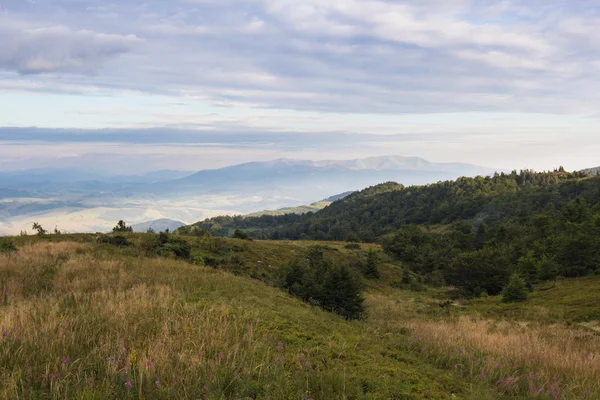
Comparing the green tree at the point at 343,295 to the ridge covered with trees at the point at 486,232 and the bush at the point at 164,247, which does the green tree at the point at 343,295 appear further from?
the ridge covered with trees at the point at 486,232

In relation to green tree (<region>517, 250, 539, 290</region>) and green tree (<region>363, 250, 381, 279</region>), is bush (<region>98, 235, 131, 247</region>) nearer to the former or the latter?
green tree (<region>363, 250, 381, 279</region>)

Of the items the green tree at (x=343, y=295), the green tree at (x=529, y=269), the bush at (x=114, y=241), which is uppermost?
the bush at (x=114, y=241)

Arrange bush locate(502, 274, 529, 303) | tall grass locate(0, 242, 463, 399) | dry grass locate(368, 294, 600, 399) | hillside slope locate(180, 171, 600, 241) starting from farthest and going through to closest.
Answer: hillside slope locate(180, 171, 600, 241) → bush locate(502, 274, 529, 303) → dry grass locate(368, 294, 600, 399) → tall grass locate(0, 242, 463, 399)

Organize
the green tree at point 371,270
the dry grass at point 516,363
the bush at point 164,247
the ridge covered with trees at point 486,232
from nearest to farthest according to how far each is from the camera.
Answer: the dry grass at point 516,363 → the bush at point 164,247 → the ridge covered with trees at point 486,232 → the green tree at point 371,270

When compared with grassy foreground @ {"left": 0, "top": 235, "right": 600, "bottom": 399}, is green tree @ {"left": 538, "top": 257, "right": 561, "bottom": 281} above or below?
below

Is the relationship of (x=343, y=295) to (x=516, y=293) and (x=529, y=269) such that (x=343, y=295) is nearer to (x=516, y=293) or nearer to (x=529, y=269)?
(x=516, y=293)

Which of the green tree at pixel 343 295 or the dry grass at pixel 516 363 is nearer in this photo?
the dry grass at pixel 516 363

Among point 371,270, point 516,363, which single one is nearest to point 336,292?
point 516,363

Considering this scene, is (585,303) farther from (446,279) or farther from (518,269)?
(446,279)

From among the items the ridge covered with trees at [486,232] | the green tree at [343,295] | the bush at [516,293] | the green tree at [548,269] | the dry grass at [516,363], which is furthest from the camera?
the ridge covered with trees at [486,232]

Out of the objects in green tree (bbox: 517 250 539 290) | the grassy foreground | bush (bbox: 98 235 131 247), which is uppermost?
bush (bbox: 98 235 131 247)

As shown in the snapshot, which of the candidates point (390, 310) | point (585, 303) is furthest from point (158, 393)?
point (585, 303)

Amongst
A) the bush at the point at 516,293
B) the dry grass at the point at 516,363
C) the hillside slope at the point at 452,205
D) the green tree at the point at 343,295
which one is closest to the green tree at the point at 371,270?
the bush at the point at 516,293

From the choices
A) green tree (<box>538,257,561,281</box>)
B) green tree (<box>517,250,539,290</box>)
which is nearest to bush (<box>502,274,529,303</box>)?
green tree (<box>538,257,561,281</box>)
